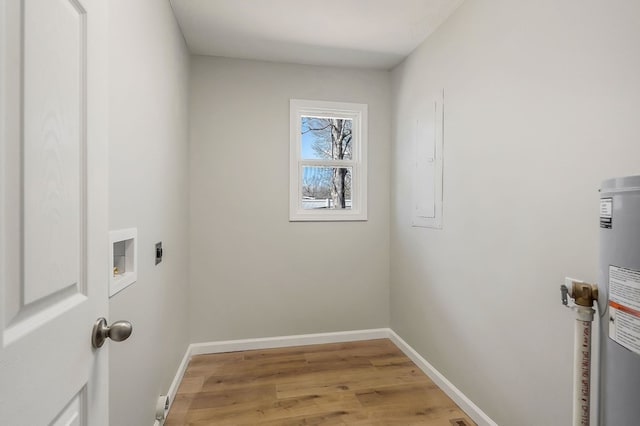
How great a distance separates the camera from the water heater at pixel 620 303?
74cm

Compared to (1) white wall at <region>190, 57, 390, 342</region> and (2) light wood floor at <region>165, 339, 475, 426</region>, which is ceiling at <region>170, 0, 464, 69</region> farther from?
(2) light wood floor at <region>165, 339, 475, 426</region>

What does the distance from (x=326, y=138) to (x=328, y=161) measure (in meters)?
0.25

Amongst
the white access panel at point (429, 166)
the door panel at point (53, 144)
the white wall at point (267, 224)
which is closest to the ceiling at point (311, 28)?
the white wall at point (267, 224)

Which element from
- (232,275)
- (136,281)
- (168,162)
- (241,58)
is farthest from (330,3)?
(232,275)

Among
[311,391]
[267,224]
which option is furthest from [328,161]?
[311,391]

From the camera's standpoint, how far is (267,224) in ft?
9.69

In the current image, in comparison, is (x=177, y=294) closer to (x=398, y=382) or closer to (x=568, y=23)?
(x=398, y=382)

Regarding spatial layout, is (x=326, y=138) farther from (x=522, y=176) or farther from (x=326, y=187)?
(x=522, y=176)

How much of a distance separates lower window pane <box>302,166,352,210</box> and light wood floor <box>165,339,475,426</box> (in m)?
1.36

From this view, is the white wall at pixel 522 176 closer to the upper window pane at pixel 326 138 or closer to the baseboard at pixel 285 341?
the baseboard at pixel 285 341

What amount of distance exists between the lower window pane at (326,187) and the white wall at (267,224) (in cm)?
20

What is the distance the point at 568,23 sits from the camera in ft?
4.51

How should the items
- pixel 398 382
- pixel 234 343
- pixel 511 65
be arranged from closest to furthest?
pixel 511 65, pixel 398 382, pixel 234 343

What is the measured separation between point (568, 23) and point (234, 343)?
123 inches
